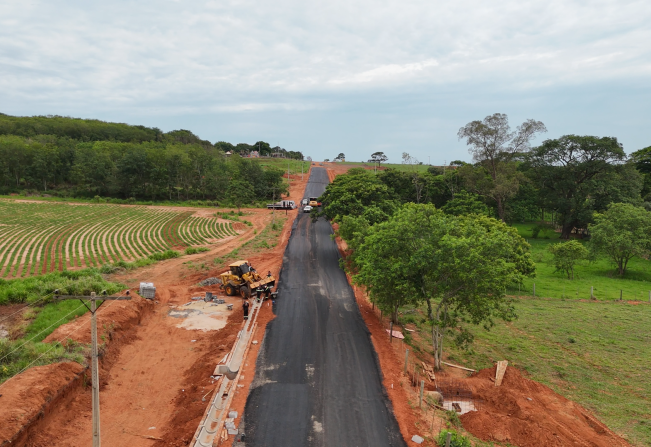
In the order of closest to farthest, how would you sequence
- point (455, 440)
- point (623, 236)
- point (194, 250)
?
point (455, 440) → point (623, 236) → point (194, 250)

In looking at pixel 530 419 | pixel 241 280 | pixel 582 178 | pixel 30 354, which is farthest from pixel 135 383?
pixel 582 178

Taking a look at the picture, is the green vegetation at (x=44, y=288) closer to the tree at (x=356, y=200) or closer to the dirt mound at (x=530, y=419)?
the tree at (x=356, y=200)

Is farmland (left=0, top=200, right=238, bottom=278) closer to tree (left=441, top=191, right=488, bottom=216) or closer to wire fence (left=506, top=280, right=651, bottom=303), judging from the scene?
tree (left=441, top=191, right=488, bottom=216)

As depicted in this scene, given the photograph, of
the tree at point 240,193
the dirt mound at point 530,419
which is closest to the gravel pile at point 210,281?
the dirt mound at point 530,419

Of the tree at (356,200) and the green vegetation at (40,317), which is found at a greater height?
the tree at (356,200)

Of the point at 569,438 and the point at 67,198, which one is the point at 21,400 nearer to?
the point at 569,438

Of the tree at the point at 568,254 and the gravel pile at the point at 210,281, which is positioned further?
the tree at the point at 568,254

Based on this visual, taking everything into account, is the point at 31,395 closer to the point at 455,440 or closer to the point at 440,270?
the point at 455,440
